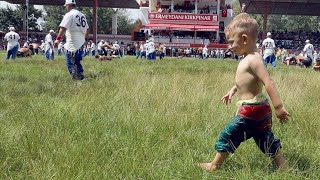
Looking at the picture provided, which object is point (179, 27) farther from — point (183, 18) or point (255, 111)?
point (255, 111)

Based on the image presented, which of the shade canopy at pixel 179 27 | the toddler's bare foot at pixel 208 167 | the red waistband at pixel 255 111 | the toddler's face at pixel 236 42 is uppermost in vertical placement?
the shade canopy at pixel 179 27

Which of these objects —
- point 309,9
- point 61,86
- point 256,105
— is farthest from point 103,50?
point 309,9

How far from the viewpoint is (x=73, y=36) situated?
904 centimetres

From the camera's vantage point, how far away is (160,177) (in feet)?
8.89

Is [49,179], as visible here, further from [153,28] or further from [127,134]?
[153,28]

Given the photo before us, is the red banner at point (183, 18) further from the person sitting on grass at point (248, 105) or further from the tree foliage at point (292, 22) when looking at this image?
the person sitting on grass at point (248, 105)

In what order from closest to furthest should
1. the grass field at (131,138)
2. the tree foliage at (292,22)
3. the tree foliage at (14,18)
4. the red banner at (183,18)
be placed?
the grass field at (131,138), the red banner at (183,18), the tree foliage at (14,18), the tree foliage at (292,22)

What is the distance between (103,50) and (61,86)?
23231mm

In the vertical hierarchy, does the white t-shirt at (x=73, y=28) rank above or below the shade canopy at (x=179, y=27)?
below

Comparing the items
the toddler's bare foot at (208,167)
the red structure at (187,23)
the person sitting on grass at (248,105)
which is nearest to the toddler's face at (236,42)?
the person sitting on grass at (248,105)

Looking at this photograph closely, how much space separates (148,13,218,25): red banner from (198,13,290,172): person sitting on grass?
53698mm

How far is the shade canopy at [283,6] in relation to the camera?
5613 cm

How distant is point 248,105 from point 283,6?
6116cm

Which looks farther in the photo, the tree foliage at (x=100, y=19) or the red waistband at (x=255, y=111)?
the tree foliage at (x=100, y=19)
